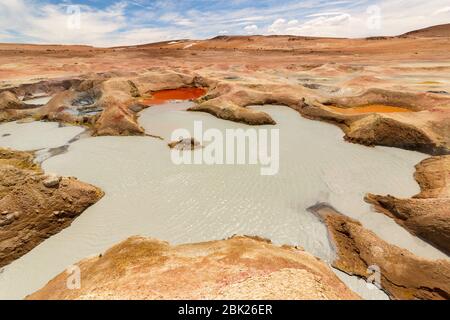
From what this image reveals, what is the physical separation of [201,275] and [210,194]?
7193 mm

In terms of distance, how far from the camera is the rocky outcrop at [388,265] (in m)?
8.66

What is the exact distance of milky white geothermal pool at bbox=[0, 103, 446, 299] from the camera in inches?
430

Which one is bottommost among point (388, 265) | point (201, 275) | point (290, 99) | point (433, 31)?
point (388, 265)

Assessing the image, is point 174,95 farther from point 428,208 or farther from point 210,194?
point 428,208

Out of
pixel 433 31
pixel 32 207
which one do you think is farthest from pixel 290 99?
pixel 433 31

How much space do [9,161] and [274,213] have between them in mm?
16254

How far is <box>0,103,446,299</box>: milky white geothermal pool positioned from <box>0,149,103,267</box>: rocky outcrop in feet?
1.29

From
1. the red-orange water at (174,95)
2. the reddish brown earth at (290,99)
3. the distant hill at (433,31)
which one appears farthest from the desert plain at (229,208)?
the distant hill at (433,31)

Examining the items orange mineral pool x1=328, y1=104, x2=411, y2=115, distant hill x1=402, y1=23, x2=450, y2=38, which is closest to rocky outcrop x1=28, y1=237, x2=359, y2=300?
orange mineral pool x1=328, y1=104, x2=411, y2=115

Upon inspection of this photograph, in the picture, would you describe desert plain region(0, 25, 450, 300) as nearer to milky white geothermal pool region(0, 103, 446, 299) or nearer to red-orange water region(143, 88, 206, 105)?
milky white geothermal pool region(0, 103, 446, 299)

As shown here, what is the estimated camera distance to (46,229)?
11.5 m

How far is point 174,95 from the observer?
3934cm

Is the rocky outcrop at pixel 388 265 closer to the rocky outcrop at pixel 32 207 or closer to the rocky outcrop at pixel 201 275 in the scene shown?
the rocky outcrop at pixel 201 275
